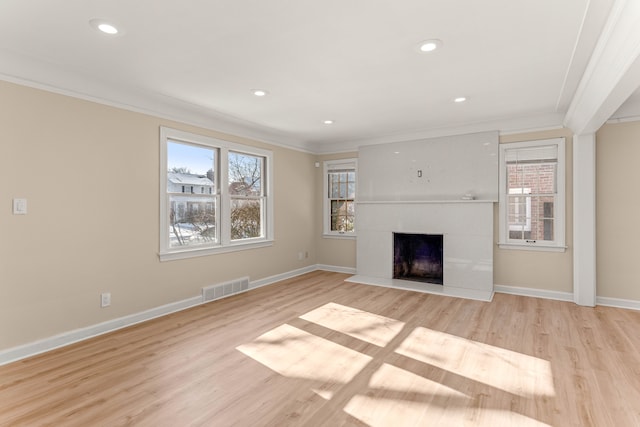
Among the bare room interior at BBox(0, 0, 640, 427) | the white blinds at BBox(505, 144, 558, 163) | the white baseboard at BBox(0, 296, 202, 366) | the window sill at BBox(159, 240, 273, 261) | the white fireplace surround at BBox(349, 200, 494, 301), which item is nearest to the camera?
the bare room interior at BBox(0, 0, 640, 427)

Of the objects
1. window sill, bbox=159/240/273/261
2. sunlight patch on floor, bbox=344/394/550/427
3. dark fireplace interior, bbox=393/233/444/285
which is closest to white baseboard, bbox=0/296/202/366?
window sill, bbox=159/240/273/261

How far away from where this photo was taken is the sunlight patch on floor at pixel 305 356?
2566mm

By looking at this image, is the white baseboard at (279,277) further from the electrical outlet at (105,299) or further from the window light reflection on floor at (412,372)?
the electrical outlet at (105,299)

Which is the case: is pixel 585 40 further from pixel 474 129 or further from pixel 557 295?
pixel 557 295

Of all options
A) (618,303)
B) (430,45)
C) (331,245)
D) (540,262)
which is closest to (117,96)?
(430,45)

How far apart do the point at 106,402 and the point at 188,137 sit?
3.08 meters

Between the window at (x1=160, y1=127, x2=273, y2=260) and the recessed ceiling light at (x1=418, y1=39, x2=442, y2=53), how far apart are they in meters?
3.03

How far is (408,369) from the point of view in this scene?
2629 mm

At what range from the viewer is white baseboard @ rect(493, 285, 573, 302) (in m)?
4.52

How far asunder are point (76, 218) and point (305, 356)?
102 inches

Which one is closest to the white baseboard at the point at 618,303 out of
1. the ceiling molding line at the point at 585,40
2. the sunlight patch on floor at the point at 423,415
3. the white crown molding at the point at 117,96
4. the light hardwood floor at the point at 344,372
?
the light hardwood floor at the point at 344,372

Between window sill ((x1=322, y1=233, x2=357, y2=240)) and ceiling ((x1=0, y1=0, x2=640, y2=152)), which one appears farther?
window sill ((x1=322, y1=233, x2=357, y2=240))

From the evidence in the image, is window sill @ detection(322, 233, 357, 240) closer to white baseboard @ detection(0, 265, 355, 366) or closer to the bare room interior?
the bare room interior

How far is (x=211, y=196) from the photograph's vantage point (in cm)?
460
